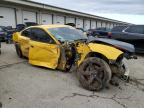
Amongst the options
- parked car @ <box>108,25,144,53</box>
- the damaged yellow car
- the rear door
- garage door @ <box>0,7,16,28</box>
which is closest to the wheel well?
the damaged yellow car

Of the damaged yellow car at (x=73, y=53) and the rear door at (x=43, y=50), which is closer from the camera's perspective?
the damaged yellow car at (x=73, y=53)

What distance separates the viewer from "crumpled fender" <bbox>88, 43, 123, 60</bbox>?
4703 mm

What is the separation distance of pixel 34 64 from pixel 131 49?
3381mm

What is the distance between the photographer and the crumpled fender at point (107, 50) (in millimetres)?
4703

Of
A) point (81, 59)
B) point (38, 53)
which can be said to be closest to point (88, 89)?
point (81, 59)

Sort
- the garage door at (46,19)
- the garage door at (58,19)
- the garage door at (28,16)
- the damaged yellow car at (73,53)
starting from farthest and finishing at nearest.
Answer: the garage door at (58,19)
the garage door at (46,19)
the garage door at (28,16)
the damaged yellow car at (73,53)

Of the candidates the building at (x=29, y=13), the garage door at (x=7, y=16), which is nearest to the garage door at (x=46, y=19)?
the building at (x=29, y=13)

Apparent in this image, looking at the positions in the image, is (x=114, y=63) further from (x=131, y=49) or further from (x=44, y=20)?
(x=44, y=20)

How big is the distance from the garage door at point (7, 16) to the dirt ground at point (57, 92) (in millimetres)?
15369

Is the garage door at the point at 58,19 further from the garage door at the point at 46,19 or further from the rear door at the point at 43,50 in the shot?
the rear door at the point at 43,50

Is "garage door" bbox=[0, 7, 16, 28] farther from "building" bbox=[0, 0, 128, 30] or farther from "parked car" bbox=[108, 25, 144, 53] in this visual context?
"parked car" bbox=[108, 25, 144, 53]

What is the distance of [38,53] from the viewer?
6699 millimetres

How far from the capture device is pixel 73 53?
595cm

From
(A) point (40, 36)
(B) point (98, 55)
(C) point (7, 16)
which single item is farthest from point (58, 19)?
(B) point (98, 55)
